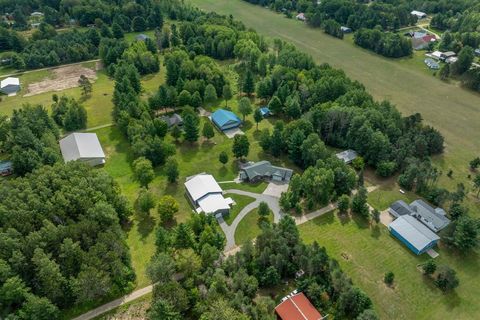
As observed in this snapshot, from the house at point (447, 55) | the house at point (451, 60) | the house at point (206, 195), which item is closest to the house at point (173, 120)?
the house at point (206, 195)

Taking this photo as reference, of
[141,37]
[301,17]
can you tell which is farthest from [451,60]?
[141,37]

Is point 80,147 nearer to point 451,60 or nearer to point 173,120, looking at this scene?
point 173,120

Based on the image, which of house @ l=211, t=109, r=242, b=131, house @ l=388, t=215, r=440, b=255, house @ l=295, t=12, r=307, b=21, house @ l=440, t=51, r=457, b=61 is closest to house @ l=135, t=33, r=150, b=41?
house @ l=211, t=109, r=242, b=131

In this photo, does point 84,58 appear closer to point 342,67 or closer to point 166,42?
point 166,42

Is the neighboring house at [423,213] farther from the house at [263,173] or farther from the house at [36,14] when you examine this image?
the house at [36,14]

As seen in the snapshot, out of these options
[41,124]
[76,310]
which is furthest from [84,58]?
[76,310]

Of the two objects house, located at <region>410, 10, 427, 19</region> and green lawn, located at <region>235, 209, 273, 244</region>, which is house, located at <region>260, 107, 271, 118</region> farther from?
house, located at <region>410, 10, 427, 19</region>
